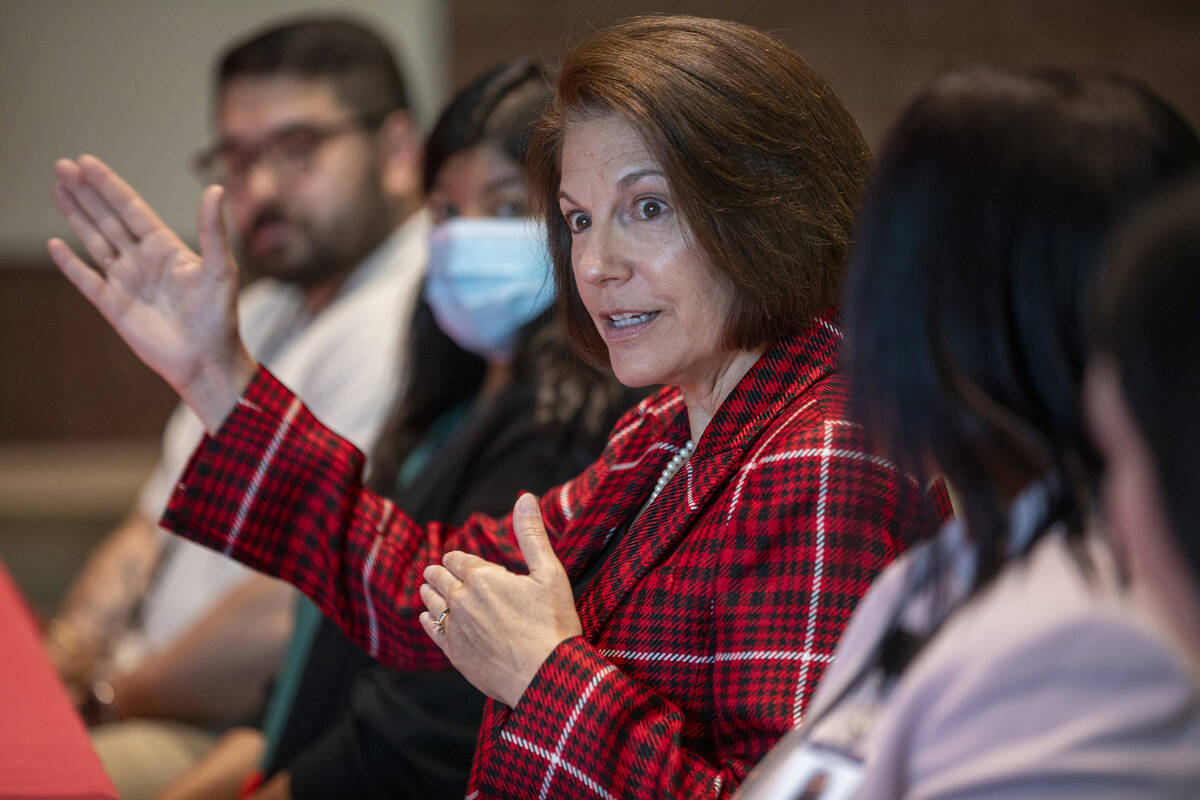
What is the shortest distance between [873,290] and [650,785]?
408 millimetres

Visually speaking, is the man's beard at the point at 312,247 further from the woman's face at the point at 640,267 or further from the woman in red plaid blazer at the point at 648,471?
the woman's face at the point at 640,267

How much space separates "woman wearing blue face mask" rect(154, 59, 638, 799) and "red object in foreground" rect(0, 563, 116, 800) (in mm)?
331

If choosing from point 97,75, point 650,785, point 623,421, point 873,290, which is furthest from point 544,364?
point 97,75

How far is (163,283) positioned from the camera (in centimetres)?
133

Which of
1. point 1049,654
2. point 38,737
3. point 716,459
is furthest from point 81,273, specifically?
point 1049,654

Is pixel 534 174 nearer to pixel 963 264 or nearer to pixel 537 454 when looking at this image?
pixel 537 454

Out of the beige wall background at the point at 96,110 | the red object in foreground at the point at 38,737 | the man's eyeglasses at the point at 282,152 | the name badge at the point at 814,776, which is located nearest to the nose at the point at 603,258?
the name badge at the point at 814,776

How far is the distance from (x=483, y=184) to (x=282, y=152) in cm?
92

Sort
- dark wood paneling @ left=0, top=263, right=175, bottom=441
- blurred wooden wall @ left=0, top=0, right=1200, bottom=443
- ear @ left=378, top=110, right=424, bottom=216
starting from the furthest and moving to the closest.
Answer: dark wood paneling @ left=0, top=263, right=175, bottom=441 → blurred wooden wall @ left=0, top=0, right=1200, bottom=443 → ear @ left=378, top=110, right=424, bottom=216

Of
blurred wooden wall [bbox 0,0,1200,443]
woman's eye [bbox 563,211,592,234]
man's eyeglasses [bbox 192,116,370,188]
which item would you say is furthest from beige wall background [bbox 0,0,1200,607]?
woman's eye [bbox 563,211,592,234]

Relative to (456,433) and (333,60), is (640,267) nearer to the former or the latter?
(456,433)

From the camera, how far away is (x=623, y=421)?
51.1 inches

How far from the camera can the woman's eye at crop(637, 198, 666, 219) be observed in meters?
1.08

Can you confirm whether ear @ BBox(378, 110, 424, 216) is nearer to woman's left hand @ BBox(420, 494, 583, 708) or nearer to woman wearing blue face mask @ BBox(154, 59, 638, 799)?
woman wearing blue face mask @ BBox(154, 59, 638, 799)
